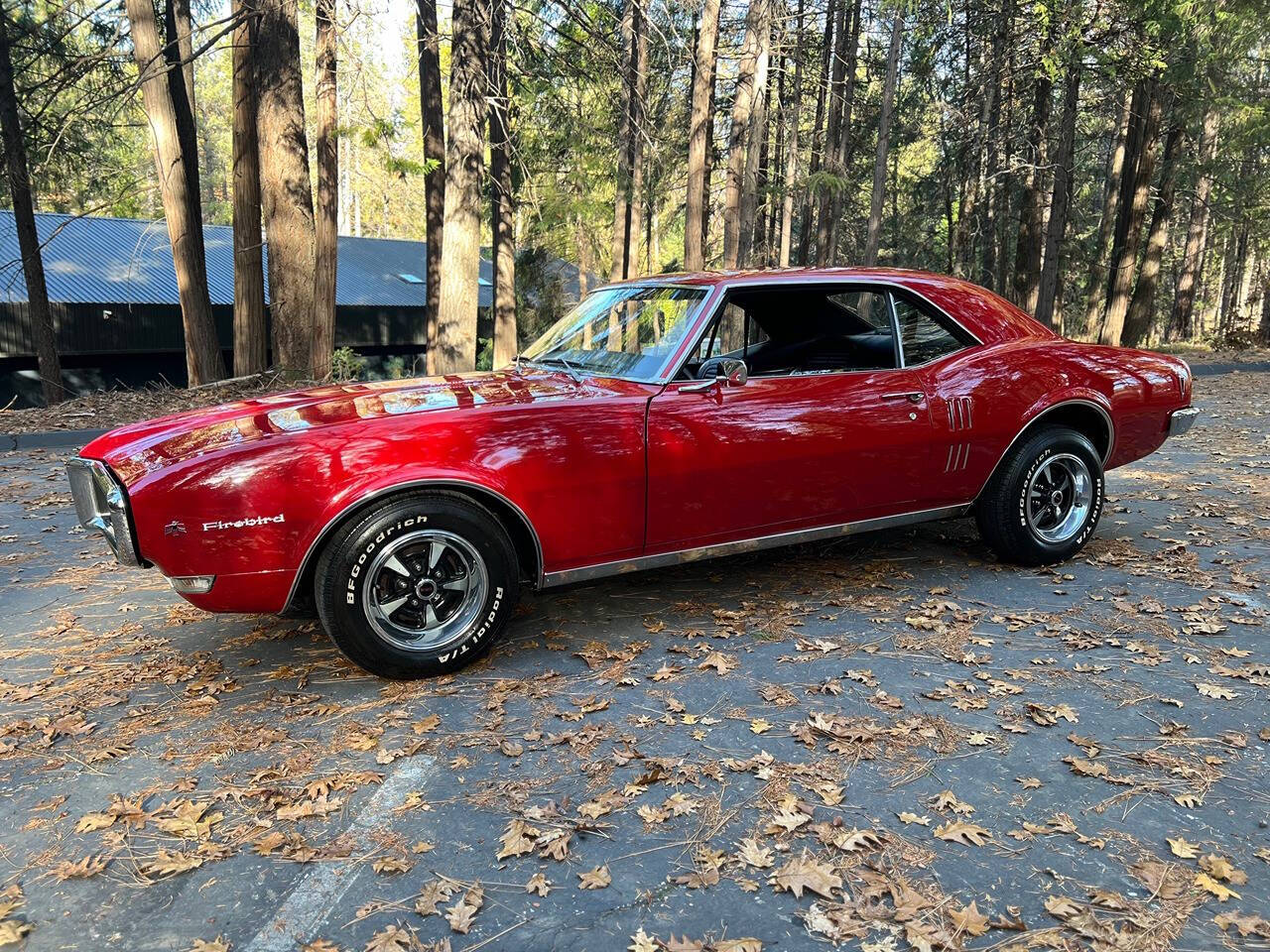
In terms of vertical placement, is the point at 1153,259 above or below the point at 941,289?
above

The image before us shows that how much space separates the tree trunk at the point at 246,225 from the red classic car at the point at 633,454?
373 inches

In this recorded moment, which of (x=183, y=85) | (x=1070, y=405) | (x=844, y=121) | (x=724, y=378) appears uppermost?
(x=844, y=121)

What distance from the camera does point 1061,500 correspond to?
205 inches

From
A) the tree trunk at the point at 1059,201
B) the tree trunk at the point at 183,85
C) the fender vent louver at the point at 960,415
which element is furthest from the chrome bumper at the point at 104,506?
the tree trunk at the point at 1059,201

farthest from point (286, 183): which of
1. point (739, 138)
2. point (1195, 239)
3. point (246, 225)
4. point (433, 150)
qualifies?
point (1195, 239)

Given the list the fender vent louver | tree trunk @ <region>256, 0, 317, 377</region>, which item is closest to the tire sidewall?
the fender vent louver

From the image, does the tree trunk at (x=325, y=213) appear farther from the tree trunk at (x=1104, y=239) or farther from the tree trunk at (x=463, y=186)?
the tree trunk at (x=1104, y=239)

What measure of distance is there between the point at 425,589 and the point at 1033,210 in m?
20.8

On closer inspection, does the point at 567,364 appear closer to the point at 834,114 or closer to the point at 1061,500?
the point at 1061,500

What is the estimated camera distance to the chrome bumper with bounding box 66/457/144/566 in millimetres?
3328

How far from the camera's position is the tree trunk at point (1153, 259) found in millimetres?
19250

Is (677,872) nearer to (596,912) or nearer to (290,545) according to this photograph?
(596,912)

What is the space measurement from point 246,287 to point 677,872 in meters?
12.7

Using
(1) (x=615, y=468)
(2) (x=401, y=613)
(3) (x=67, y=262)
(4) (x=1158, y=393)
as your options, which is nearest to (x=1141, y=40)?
(4) (x=1158, y=393)
